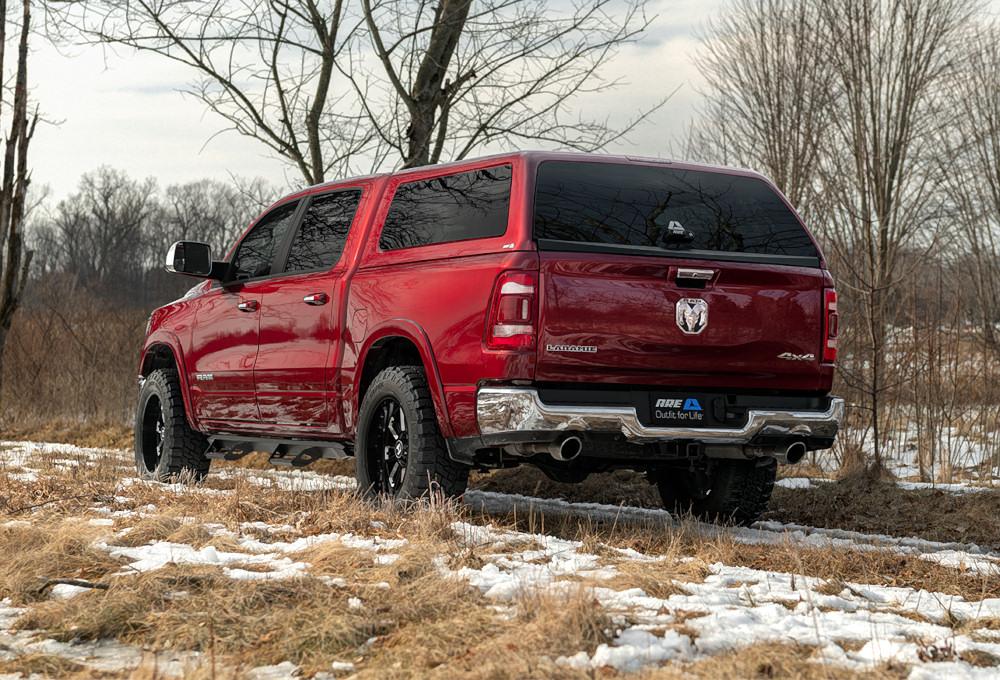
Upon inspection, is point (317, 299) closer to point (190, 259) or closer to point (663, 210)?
point (190, 259)

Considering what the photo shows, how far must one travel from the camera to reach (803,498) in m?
8.43

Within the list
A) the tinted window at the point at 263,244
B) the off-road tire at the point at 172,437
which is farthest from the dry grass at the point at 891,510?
the off-road tire at the point at 172,437

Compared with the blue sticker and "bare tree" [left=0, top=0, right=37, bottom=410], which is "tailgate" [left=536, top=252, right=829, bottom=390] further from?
"bare tree" [left=0, top=0, right=37, bottom=410]

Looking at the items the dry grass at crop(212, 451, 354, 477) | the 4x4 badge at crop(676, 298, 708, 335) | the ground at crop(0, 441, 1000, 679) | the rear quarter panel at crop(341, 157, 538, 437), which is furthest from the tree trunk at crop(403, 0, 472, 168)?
Result: the 4x4 badge at crop(676, 298, 708, 335)

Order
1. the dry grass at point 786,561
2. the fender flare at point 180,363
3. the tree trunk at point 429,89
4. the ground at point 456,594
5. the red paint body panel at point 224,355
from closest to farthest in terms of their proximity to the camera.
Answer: the ground at point 456,594 → the dry grass at point 786,561 → the red paint body panel at point 224,355 → the fender flare at point 180,363 → the tree trunk at point 429,89

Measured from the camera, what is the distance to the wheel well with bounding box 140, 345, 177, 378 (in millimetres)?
9164

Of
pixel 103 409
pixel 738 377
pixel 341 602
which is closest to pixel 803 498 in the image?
pixel 738 377

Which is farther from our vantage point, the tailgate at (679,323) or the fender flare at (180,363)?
the fender flare at (180,363)

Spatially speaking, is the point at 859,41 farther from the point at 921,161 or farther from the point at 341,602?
the point at 341,602

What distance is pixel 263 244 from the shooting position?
Result: 321 inches

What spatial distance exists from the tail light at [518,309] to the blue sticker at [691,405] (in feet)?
2.91

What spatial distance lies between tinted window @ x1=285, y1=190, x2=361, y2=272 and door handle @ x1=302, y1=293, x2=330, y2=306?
0.66 ft

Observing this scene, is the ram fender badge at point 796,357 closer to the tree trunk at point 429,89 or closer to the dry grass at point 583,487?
the dry grass at point 583,487

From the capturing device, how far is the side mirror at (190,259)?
26.2 ft
